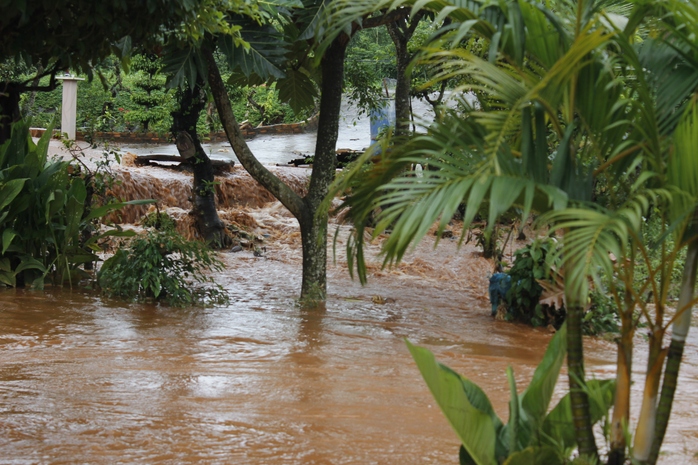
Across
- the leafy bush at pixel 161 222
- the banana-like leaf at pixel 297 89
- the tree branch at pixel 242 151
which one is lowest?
the leafy bush at pixel 161 222

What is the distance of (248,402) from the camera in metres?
4.70

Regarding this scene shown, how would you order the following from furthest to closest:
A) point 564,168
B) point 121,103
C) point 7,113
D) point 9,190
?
1. point 121,103
2. point 7,113
3. point 9,190
4. point 564,168

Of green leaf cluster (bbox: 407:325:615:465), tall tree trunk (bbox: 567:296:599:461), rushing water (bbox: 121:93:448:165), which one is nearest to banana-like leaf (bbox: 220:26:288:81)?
green leaf cluster (bbox: 407:325:615:465)

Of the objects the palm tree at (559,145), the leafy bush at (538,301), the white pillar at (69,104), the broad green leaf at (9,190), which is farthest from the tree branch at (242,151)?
the white pillar at (69,104)

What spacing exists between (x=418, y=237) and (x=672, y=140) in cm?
104

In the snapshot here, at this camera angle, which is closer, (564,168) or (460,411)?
(564,168)

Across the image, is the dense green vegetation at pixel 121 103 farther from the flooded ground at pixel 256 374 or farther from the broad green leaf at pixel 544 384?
the broad green leaf at pixel 544 384

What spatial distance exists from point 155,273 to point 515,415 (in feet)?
18.4

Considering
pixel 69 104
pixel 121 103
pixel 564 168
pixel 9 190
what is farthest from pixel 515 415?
pixel 121 103

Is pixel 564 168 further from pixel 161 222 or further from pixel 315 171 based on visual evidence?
pixel 161 222

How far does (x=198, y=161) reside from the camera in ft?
36.4

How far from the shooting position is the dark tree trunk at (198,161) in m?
10.7

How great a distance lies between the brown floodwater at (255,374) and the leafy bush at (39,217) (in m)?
0.37

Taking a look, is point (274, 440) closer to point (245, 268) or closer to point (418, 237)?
point (418, 237)
